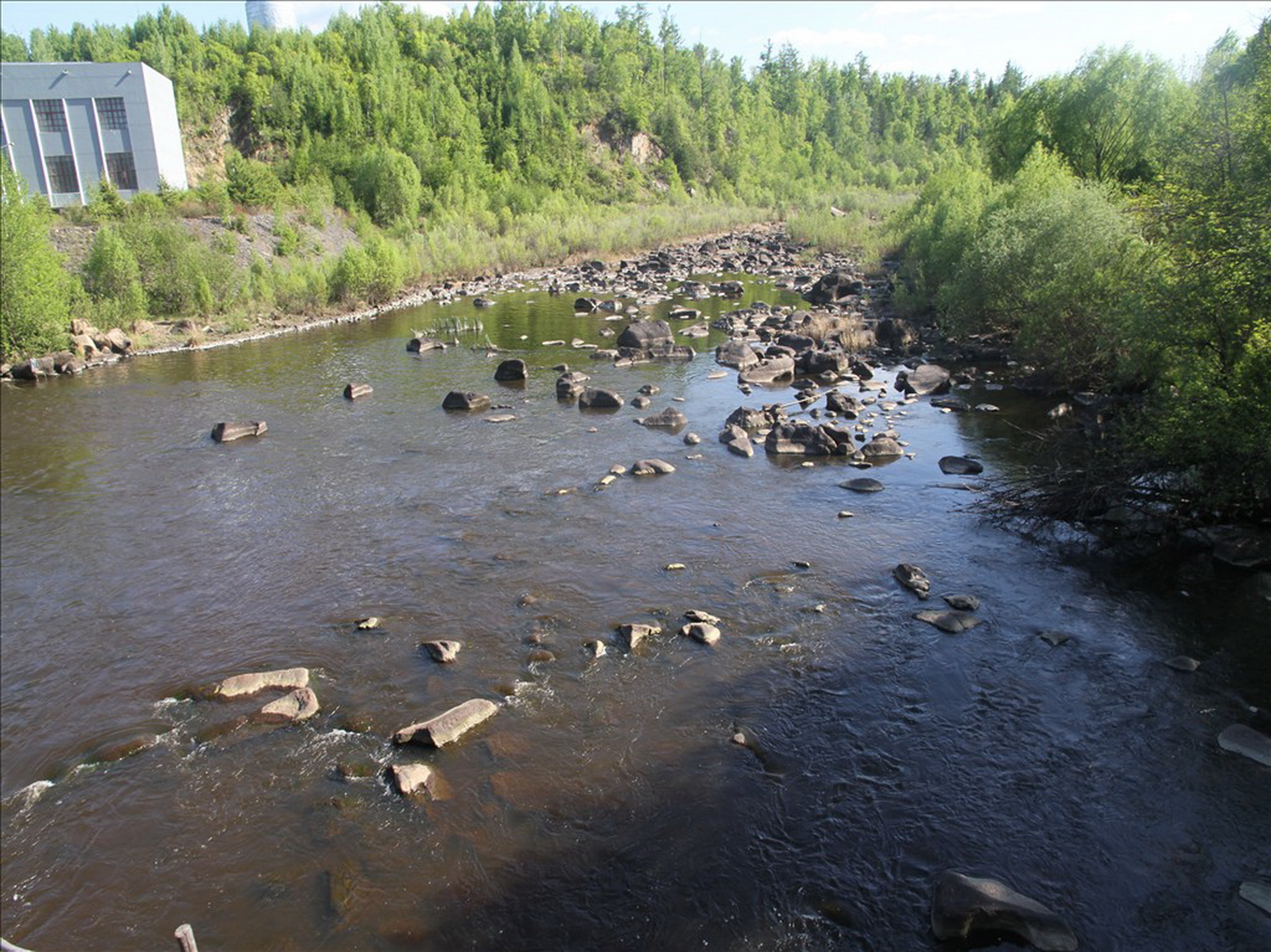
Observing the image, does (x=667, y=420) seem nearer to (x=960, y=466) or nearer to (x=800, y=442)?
(x=800, y=442)

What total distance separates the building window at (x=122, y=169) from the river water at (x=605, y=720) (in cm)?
4515

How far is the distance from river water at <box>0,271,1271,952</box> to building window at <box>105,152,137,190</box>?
4515 cm

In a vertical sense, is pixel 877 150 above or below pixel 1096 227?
above

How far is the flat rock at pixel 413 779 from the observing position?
8.83 meters

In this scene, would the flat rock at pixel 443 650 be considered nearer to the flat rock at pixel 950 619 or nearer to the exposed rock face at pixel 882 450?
the flat rock at pixel 950 619

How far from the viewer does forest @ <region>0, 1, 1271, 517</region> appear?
12.9 metres

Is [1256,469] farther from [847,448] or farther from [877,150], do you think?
[877,150]

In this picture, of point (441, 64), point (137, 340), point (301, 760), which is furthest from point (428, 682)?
point (441, 64)

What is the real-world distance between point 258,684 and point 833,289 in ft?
124

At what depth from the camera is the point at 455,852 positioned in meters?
8.04

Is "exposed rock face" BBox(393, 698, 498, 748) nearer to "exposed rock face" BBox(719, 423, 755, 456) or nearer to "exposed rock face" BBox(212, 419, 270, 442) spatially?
"exposed rock face" BBox(719, 423, 755, 456)

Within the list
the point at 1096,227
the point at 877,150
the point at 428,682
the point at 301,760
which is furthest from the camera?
the point at 877,150

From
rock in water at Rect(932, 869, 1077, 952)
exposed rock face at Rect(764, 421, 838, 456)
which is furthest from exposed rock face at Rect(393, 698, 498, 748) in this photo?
exposed rock face at Rect(764, 421, 838, 456)

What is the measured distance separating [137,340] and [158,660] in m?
26.5
